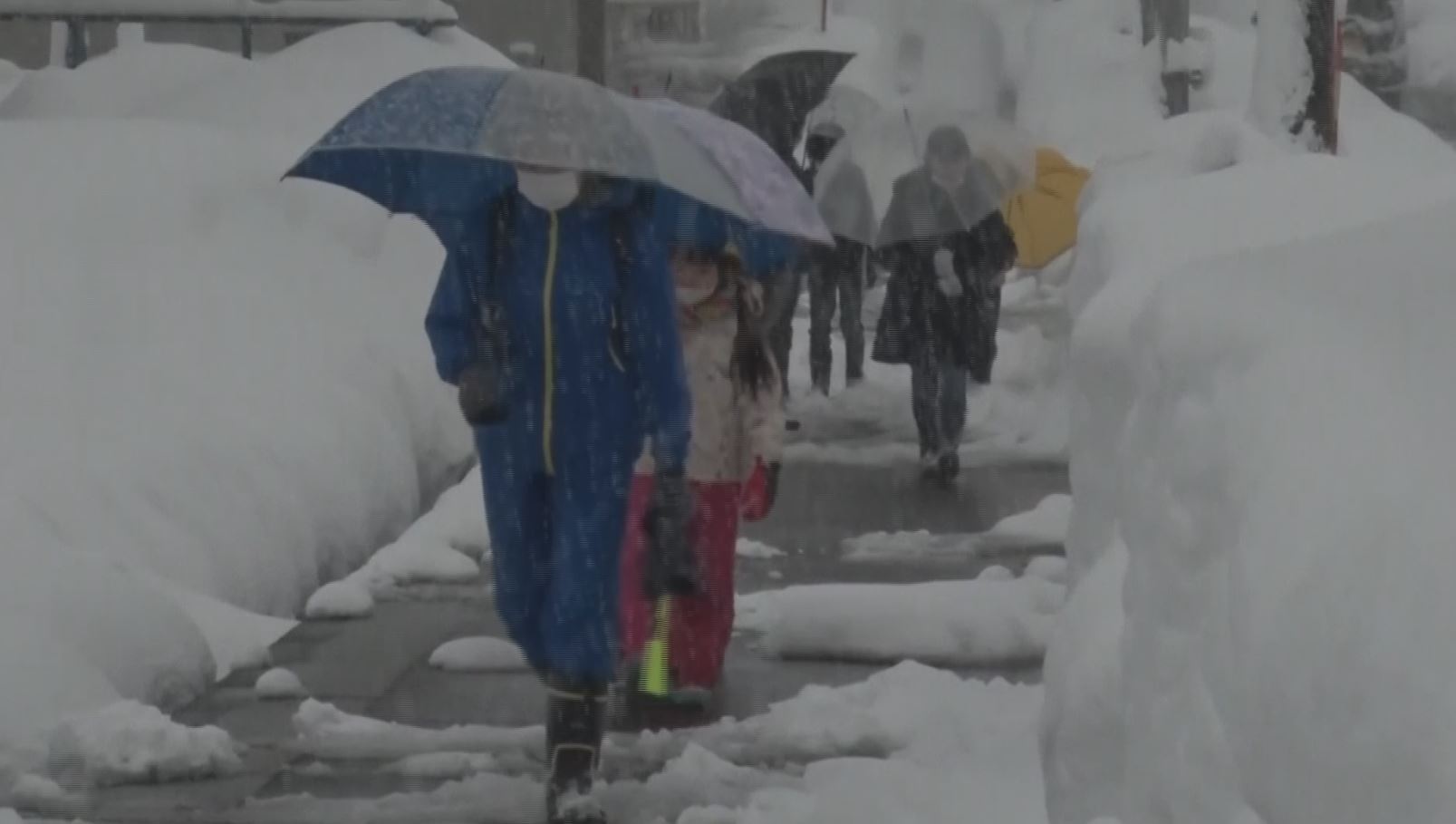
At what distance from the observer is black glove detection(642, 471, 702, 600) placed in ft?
21.7

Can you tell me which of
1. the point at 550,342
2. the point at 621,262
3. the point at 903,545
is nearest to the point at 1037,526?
the point at 903,545

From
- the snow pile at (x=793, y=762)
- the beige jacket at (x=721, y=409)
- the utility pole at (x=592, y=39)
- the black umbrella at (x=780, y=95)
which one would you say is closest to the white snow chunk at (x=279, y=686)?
the snow pile at (x=793, y=762)

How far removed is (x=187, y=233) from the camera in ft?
39.4

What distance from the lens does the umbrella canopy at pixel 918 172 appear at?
13570 mm

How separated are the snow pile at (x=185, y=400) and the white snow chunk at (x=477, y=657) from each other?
605 mm

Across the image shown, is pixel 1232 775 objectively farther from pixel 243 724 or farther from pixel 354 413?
pixel 354 413

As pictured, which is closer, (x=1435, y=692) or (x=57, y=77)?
(x=1435, y=692)

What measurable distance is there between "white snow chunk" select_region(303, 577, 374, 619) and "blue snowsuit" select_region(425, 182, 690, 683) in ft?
10.5

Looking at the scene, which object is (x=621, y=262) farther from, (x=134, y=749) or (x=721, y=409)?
(x=134, y=749)

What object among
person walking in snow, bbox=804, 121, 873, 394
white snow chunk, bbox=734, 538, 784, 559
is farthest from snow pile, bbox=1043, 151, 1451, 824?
person walking in snow, bbox=804, 121, 873, 394

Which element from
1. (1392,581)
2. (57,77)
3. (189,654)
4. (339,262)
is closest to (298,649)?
(189,654)

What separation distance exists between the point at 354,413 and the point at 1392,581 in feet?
27.5

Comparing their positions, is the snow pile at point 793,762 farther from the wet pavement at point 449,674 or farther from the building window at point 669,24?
the building window at point 669,24

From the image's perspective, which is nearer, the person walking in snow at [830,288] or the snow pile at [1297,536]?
the snow pile at [1297,536]
